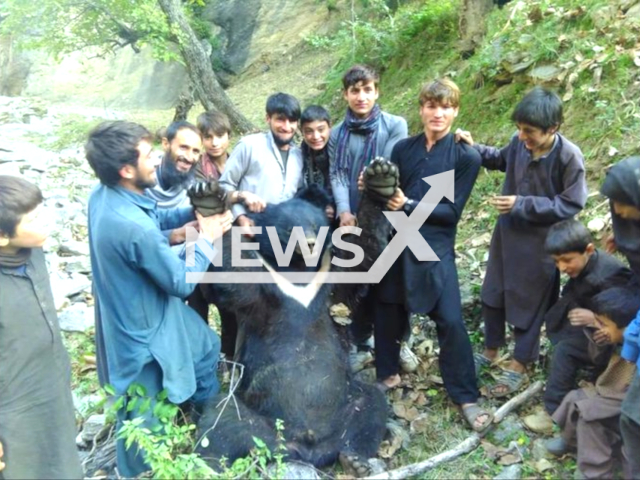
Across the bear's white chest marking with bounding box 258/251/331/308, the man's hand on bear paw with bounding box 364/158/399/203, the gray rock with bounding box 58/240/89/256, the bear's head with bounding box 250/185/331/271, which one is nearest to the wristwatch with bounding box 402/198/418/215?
the man's hand on bear paw with bounding box 364/158/399/203

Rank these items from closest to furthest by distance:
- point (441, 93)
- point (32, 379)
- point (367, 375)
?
1. point (32, 379)
2. point (441, 93)
3. point (367, 375)

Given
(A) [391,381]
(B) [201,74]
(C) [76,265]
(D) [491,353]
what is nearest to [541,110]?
(D) [491,353]

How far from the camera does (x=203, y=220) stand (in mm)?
3283

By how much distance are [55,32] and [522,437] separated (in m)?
14.5

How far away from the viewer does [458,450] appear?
3.57 m

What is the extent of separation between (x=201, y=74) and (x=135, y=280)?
9548mm

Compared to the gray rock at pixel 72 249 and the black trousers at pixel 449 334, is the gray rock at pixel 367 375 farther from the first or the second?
the gray rock at pixel 72 249

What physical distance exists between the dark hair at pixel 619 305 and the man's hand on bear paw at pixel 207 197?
2.00 m

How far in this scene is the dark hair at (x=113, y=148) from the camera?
297 cm

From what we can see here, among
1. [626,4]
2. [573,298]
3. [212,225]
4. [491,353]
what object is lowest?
[491,353]

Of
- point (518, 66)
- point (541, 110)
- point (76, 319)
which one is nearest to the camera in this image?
point (541, 110)

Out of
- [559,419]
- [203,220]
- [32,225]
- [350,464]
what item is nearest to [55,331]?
[32,225]

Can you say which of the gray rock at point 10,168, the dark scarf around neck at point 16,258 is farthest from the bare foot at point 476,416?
the gray rock at point 10,168

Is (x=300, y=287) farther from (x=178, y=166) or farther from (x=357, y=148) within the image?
(x=178, y=166)
